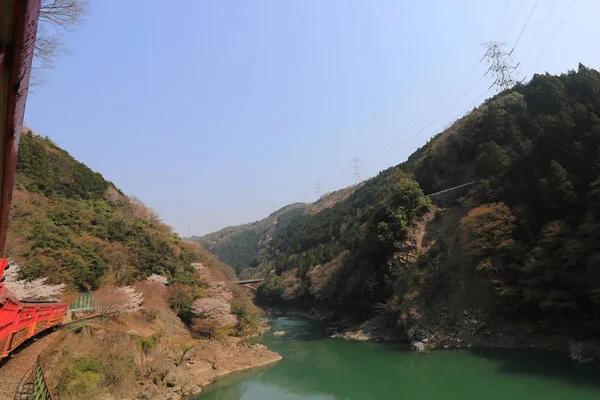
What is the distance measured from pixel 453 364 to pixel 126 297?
22128 mm

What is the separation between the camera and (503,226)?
25828mm

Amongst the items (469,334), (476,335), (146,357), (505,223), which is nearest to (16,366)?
(146,357)

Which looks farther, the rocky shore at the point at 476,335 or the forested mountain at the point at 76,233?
the forested mountain at the point at 76,233

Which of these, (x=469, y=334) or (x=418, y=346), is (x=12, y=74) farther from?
(x=469, y=334)

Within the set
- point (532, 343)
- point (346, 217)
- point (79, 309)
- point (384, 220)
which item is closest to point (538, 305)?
point (532, 343)

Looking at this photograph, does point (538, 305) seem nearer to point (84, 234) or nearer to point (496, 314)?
point (496, 314)

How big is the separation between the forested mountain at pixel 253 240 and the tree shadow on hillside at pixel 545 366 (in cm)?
8749

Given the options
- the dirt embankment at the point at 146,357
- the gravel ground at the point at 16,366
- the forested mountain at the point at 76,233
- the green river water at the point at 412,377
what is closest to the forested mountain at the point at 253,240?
the forested mountain at the point at 76,233

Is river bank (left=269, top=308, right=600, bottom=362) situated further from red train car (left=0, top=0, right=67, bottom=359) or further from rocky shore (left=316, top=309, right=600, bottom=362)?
red train car (left=0, top=0, right=67, bottom=359)

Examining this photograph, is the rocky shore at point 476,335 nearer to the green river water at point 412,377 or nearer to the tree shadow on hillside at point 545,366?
the tree shadow on hillside at point 545,366

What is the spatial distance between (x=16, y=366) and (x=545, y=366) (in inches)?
915

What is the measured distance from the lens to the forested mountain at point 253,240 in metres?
120

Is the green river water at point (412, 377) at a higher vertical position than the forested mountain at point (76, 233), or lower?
lower

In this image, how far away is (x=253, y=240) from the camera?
151 metres
